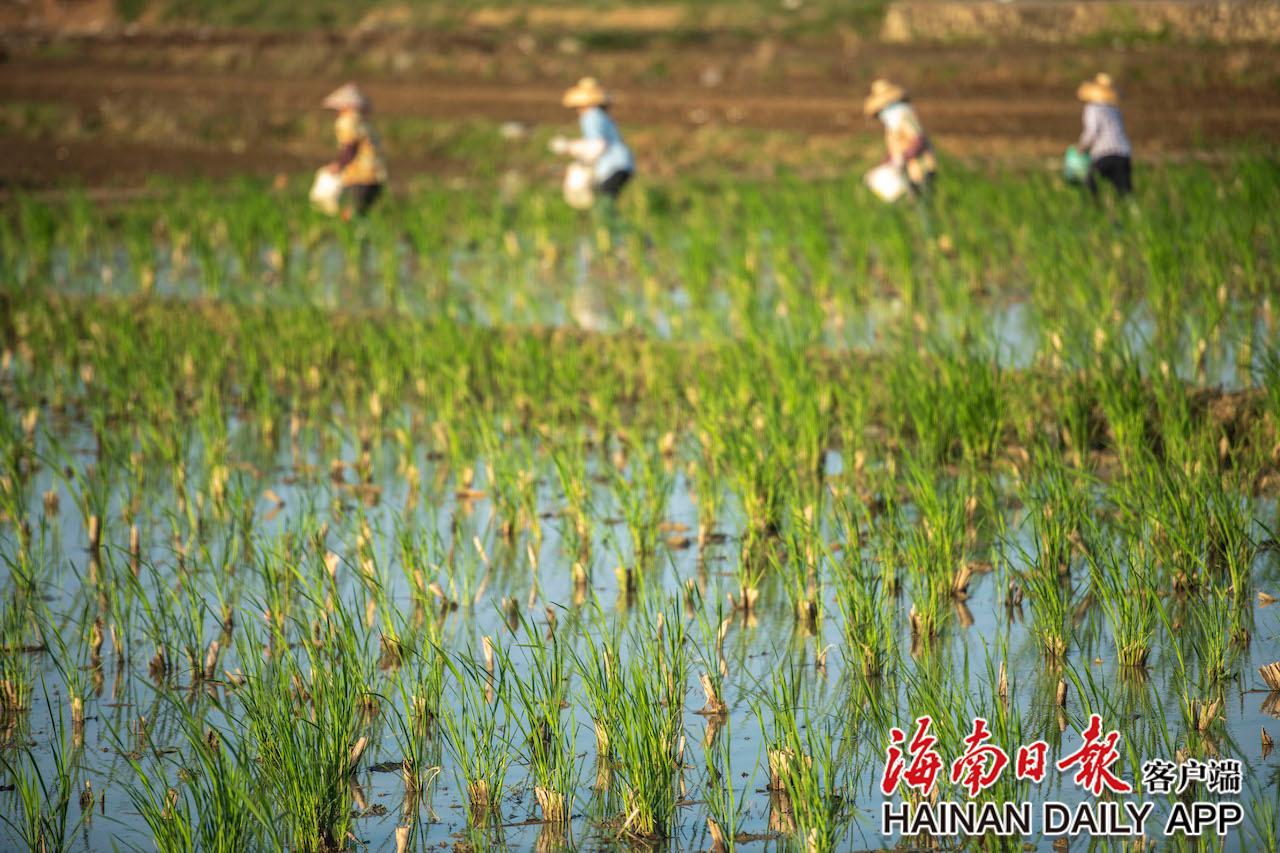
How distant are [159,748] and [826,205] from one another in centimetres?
724

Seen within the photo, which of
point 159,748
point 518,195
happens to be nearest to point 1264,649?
point 159,748

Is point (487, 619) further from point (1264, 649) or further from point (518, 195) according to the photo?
point (518, 195)

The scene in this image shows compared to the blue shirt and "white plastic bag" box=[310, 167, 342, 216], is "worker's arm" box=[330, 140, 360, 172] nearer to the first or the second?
"white plastic bag" box=[310, 167, 342, 216]

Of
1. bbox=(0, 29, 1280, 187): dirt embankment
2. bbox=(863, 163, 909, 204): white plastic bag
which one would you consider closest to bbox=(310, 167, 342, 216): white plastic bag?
bbox=(863, 163, 909, 204): white plastic bag

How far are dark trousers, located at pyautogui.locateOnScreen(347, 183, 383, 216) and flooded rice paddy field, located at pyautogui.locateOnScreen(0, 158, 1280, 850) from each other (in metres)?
0.75

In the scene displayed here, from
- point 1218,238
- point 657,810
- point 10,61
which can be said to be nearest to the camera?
point 657,810

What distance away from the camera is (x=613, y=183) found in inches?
361

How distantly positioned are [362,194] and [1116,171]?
162 inches

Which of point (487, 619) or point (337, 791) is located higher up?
point (487, 619)

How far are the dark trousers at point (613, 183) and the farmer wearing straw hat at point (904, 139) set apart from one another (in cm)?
139

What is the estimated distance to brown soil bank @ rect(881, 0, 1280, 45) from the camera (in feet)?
55.4

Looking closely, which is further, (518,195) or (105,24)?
(105,24)

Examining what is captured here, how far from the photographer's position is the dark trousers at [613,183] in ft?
30.0

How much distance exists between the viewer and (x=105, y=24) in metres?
26.5
